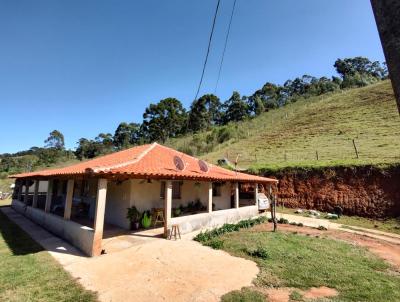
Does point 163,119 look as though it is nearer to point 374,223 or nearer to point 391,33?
point 374,223

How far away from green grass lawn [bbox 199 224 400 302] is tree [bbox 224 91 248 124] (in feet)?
215

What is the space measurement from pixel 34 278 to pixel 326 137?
35.9 meters

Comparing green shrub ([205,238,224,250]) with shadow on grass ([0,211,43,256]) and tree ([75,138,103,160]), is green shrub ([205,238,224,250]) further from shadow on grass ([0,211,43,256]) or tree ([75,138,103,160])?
tree ([75,138,103,160])

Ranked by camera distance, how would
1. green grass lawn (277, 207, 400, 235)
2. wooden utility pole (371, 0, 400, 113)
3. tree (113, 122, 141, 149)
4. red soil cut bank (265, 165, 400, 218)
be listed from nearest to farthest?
wooden utility pole (371, 0, 400, 113) → green grass lawn (277, 207, 400, 235) → red soil cut bank (265, 165, 400, 218) → tree (113, 122, 141, 149)

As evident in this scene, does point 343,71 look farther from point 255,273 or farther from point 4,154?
point 4,154

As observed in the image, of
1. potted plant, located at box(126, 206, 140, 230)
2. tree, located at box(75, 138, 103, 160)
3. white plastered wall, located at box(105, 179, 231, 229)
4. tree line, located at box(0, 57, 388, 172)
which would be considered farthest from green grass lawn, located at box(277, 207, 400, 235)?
tree, located at box(75, 138, 103, 160)

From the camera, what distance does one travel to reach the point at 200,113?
2714 inches

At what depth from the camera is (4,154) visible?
10719cm

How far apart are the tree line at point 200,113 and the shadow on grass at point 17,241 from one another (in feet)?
163

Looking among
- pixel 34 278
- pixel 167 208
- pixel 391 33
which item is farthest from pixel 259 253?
pixel 391 33

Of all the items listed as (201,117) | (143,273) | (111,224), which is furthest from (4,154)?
(143,273)

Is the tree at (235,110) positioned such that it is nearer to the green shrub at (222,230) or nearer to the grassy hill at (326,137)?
the grassy hill at (326,137)

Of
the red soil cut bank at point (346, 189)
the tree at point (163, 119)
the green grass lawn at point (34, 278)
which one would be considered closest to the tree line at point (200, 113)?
the tree at point (163, 119)

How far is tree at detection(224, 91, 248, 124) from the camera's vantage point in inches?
2953
